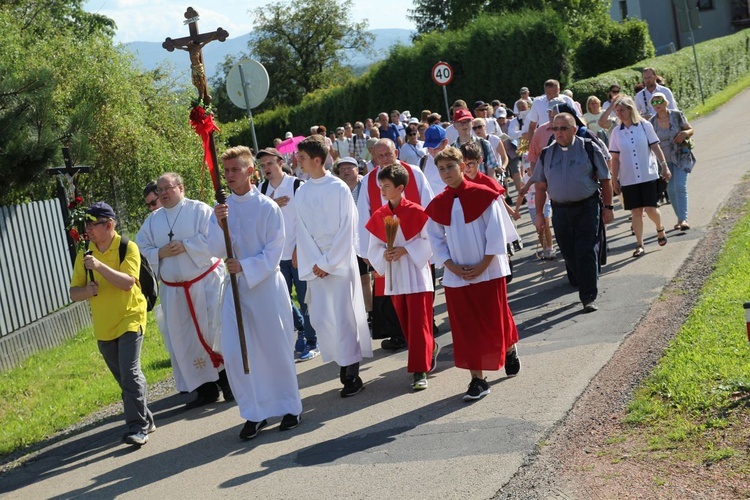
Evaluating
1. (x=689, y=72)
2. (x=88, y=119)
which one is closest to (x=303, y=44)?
(x=689, y=72)

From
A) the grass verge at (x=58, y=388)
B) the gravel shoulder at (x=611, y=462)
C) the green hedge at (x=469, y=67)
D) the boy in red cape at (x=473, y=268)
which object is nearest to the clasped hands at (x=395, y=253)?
the boy in red cape at (x=473, y=268)

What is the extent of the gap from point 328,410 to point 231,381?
0.91 metres

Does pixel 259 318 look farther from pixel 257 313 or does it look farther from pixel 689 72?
pixel 689 72

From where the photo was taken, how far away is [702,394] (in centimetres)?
699

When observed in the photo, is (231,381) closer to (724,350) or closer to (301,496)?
(301,496)

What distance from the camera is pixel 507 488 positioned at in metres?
6.10

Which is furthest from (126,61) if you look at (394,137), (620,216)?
(620,216)

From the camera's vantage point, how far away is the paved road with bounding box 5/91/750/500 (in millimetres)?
6699

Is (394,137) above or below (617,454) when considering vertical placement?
above

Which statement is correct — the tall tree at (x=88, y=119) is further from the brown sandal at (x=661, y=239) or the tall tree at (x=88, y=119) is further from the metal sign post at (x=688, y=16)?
the metal sign post at (x=688, y=16)

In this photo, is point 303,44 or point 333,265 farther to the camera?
point 303,44

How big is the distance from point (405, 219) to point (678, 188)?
6264mm

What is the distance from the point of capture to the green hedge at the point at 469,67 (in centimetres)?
4003

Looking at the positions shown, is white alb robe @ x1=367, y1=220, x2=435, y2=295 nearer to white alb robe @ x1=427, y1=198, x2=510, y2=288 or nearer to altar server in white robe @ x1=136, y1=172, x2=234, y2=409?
white alb robe @ x1=427, y1=198, x2=510, y2=288
